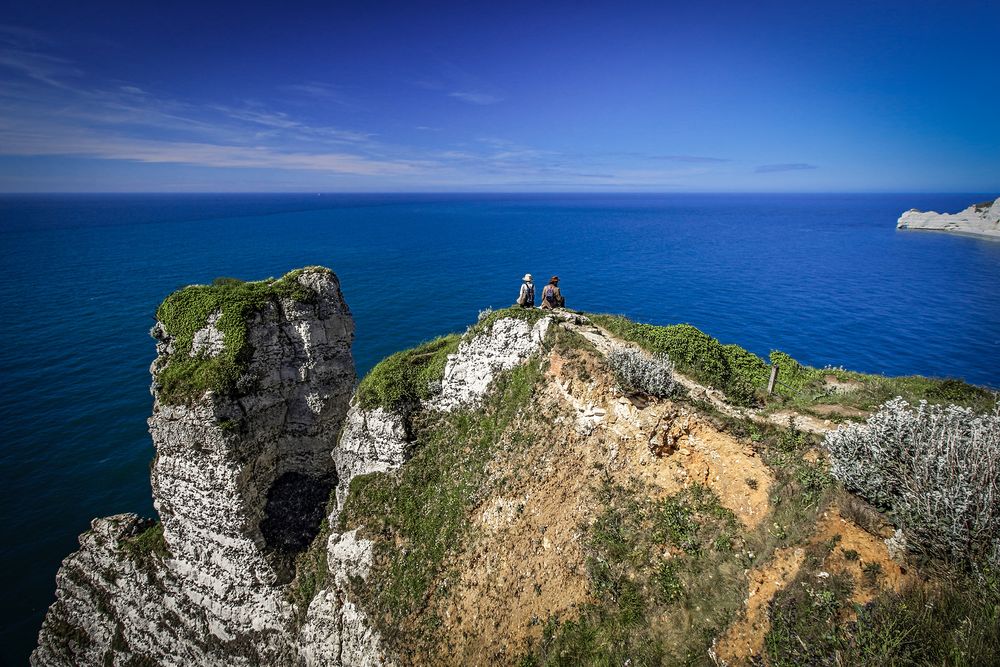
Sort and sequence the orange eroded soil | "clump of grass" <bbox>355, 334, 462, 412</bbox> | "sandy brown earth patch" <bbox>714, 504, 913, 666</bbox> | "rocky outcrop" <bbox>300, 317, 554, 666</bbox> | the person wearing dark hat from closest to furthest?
"sandy brown earth patch" <bbox>714, 504, 913, 666</bbox>, the orange eroded soil, "rocky outcrop" <bbox>300, 317, 554, 666</bbox>, "clump of grass" <bbox>355, 334, 462, 412</bbox>, the person wearing dark hat

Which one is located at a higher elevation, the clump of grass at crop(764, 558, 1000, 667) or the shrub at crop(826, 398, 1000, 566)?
the shrub at crop(826, 398, 1000, 566)

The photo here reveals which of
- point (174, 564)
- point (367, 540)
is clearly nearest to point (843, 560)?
point (367, 540)

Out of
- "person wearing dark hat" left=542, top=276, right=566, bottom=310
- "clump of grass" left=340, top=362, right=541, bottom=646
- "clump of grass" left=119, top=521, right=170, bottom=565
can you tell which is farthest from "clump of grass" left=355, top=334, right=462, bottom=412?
"clump of grass" left=119, top=521, right=170, bottom=565

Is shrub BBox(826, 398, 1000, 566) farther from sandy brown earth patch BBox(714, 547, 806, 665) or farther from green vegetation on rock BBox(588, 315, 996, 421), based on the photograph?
green vegetation on rock BBox(588, 315, 996, 421)

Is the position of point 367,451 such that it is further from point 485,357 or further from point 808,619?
point 808,619

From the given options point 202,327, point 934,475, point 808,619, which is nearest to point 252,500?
point 202,327

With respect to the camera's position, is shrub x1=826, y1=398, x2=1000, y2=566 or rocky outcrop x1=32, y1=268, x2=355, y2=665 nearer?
shrub x1=826, y1=398, x2=1000, y2=566

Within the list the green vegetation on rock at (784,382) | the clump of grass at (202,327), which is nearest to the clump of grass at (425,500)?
the green vegetation on rock at (784,382)
